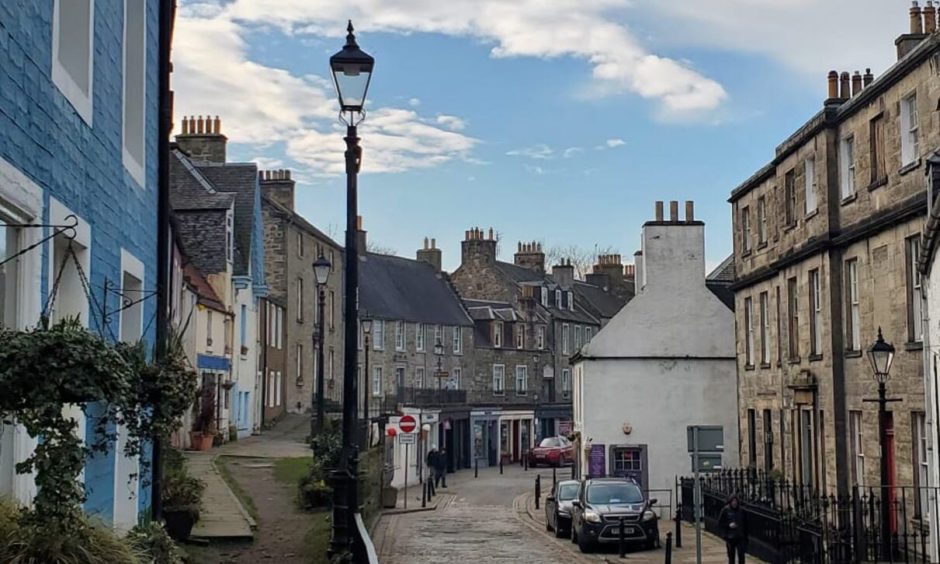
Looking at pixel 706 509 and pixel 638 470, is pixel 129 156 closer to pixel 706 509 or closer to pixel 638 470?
pixel 706 509

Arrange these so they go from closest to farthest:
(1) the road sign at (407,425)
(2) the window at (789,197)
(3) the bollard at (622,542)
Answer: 1. (3) the bollard at (622,542)
2. (2) the window at (789,197)
3. (1) the road sign at (407,425)

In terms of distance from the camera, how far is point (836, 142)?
2542 centimetres

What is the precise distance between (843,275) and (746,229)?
955 cm

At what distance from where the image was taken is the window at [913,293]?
821 inches

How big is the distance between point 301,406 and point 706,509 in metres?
29.5

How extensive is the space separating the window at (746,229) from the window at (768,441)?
5089 mm

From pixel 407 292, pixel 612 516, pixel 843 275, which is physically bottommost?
pixel 612 516

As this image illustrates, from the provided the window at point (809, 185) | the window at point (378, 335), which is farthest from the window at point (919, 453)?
the window at point (378, 335)

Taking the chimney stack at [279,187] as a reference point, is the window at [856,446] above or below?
below

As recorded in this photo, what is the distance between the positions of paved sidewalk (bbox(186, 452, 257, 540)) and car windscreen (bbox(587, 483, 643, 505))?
903 centimetres

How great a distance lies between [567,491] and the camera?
31531 mm

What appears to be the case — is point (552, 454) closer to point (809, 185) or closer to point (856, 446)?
point (809, 185)

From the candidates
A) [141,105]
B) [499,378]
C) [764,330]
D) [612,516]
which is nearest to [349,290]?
[141,105]

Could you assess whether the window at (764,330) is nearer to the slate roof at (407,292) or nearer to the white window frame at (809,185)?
the white window frame at (809,185)
